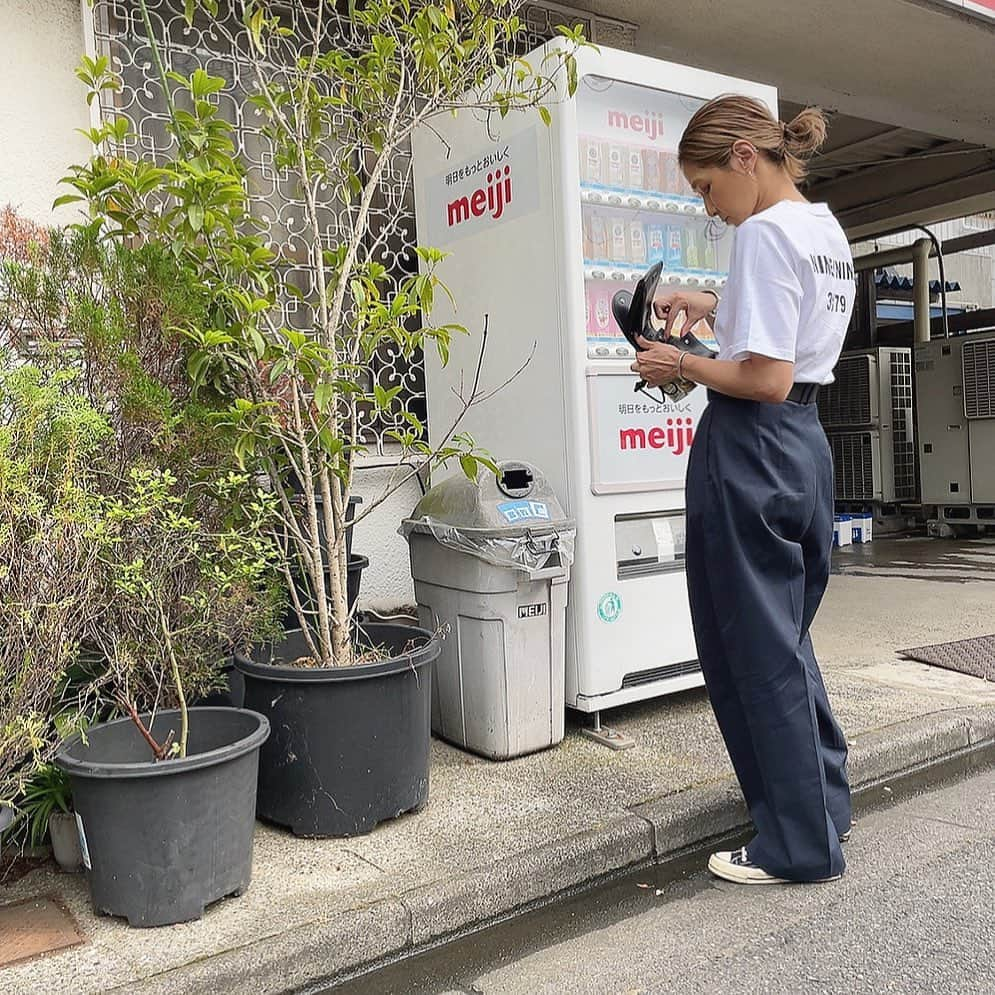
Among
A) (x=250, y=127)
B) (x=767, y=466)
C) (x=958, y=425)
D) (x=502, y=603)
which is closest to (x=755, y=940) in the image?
(x=767, y=466)

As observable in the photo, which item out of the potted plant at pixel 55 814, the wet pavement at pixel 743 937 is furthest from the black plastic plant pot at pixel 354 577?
the wet pavement at pixel 743 937

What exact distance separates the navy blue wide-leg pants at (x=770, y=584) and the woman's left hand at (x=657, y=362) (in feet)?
0.44

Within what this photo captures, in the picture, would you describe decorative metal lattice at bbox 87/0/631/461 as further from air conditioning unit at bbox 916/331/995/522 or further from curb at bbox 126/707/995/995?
air conditioning unit at bbox 916/331/995/522

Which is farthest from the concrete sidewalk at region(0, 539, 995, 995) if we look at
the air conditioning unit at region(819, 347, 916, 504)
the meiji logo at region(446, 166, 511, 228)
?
the air conditioning unit at region(819, 347, 916, 504)

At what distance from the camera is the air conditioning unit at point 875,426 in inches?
412

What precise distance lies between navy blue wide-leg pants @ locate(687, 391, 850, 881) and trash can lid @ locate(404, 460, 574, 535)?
2.68 ft

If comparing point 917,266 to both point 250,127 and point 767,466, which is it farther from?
point 767,466

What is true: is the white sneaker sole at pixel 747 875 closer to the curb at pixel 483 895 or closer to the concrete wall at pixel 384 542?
the curb at pixel 483 895

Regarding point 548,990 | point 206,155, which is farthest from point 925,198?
point 548,990

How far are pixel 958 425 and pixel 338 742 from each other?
8660 mm

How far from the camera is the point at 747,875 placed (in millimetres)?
2617

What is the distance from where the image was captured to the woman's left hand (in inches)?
102

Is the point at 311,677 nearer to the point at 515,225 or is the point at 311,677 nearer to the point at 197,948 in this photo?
the point at 197,948

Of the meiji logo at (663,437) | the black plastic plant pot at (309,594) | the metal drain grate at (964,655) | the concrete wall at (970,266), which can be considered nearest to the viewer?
the black plastic plant pot at (309,594)
